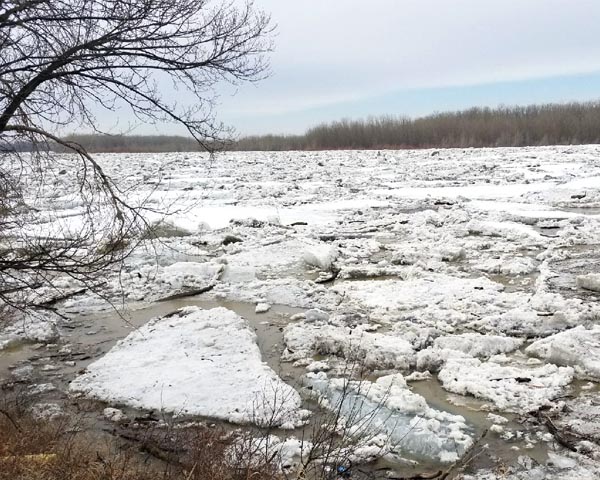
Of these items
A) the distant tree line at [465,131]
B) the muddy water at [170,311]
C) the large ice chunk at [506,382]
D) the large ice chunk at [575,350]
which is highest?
the distant tree line at [465,131]

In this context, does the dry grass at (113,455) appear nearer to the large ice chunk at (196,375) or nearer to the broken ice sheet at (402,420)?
the large ice chunk at (196,375)

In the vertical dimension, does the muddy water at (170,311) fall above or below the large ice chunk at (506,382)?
below

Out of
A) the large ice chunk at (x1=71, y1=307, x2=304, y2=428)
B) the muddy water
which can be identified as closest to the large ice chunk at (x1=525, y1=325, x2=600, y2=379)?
the muddy water

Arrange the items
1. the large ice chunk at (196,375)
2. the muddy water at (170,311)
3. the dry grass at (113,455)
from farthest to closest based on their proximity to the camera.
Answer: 1. the large ice chunk at (196,375)
2. the muddy water at (170,311)
3. the dry grass at (113,455)

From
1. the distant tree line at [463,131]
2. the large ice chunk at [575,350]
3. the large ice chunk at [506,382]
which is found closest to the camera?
the large ice chunk at [506,382]

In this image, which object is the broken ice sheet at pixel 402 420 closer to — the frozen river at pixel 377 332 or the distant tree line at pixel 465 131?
the frozen river at pixel 377 332

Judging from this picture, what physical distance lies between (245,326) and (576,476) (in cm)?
358

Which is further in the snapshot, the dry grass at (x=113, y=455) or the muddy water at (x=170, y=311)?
the muddy water at (x=170, y=311)

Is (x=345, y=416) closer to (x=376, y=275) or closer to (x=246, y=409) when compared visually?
(x=246, y=409)

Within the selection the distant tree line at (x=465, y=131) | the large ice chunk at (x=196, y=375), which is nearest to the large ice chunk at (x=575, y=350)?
the large ice chunk at (x=196, y=375)

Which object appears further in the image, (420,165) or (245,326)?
(420,165)

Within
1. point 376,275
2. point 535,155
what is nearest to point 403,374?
point 376,275

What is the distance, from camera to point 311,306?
6551 mm

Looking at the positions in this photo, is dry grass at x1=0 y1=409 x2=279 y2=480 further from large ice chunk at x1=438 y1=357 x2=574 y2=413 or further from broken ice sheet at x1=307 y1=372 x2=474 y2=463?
large ice chunk at x1=438 y1=357 x2=574 y2=413
